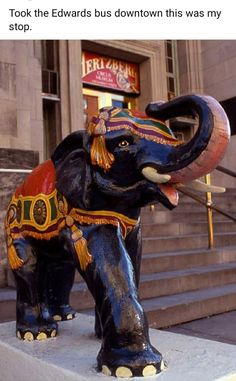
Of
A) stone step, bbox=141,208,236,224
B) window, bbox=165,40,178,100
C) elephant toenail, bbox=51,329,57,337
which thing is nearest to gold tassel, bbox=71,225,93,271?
elephant toenail, bbox=51,329,57,337

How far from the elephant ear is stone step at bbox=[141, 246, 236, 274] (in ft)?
6.77

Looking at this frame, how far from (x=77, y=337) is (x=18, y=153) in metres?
1.98

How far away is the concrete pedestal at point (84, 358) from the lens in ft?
3.84

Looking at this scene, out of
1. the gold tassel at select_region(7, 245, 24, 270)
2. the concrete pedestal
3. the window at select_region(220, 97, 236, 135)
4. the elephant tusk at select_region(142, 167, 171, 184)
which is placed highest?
the window at select_region(220, 97, 236, 135)

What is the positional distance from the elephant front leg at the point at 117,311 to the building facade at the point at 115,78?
5224mm

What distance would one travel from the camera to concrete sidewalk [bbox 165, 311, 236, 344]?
2570mm

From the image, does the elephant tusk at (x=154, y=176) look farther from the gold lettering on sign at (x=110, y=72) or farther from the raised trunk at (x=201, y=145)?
the gold lettering on sign at (x=110, y=72)

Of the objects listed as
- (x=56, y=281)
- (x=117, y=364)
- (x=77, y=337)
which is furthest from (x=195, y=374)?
(x=56, y=281)

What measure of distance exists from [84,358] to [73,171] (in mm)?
546

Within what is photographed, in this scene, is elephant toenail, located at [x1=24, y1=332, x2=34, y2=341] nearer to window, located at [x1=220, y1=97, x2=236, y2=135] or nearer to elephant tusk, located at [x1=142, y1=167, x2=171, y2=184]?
elephant tusk, located at [x1=142, y1=167, x2=171, y2=184]

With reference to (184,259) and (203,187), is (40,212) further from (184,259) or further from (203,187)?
(184,259)

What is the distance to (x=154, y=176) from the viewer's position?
1.21 meters
